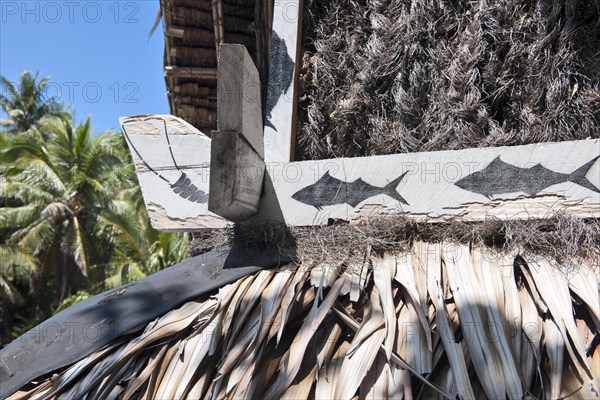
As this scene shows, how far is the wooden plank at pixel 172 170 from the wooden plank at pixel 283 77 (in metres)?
0.33

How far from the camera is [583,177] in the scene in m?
2.01

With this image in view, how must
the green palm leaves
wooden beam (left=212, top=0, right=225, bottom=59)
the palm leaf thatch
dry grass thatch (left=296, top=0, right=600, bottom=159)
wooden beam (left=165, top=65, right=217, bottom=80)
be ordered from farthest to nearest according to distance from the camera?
the green palm leaves → wooden beam (left=165, top=65, right=217, bottom=80) → wooden beam (left=212, top=0, right=225, bottom=59) → dry grass thatch (left=296, top=0, right=600, bottom=159) → the palm leaf thatch

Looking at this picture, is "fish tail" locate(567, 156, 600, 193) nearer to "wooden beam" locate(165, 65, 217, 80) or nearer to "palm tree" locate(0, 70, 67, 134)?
"wooden beam" locate(165, 65, 217, 80)

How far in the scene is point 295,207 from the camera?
237cm

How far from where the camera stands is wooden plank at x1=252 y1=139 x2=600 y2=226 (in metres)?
2.03

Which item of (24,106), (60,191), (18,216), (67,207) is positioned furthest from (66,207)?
(24,106)

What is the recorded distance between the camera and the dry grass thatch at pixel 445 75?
2.16 m

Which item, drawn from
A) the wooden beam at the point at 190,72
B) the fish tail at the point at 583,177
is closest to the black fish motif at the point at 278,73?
the wooden beam at the point at 190,72

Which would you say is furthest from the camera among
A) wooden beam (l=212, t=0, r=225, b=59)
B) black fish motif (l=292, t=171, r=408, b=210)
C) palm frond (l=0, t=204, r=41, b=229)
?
palm frond (l=0, t=204, r=41, b=229)

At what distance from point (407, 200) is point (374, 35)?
852 mm

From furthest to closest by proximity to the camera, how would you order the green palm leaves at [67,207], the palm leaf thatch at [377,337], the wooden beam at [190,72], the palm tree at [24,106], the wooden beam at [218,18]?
the palm tree at [24,106] < the green palm leaves at [67,207] < the wooden beam at [190,72] < the wooden beam at [218,18] < the palm leaf thatch at [377,337]

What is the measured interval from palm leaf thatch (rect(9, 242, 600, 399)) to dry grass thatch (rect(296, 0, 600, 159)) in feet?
1.84

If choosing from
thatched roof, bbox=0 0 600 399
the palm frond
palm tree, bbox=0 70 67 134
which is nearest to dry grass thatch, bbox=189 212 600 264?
thatched roof, bbox=0 0 600 399

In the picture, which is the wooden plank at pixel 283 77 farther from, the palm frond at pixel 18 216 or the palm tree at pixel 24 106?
the palm tree at pixel 24 106
